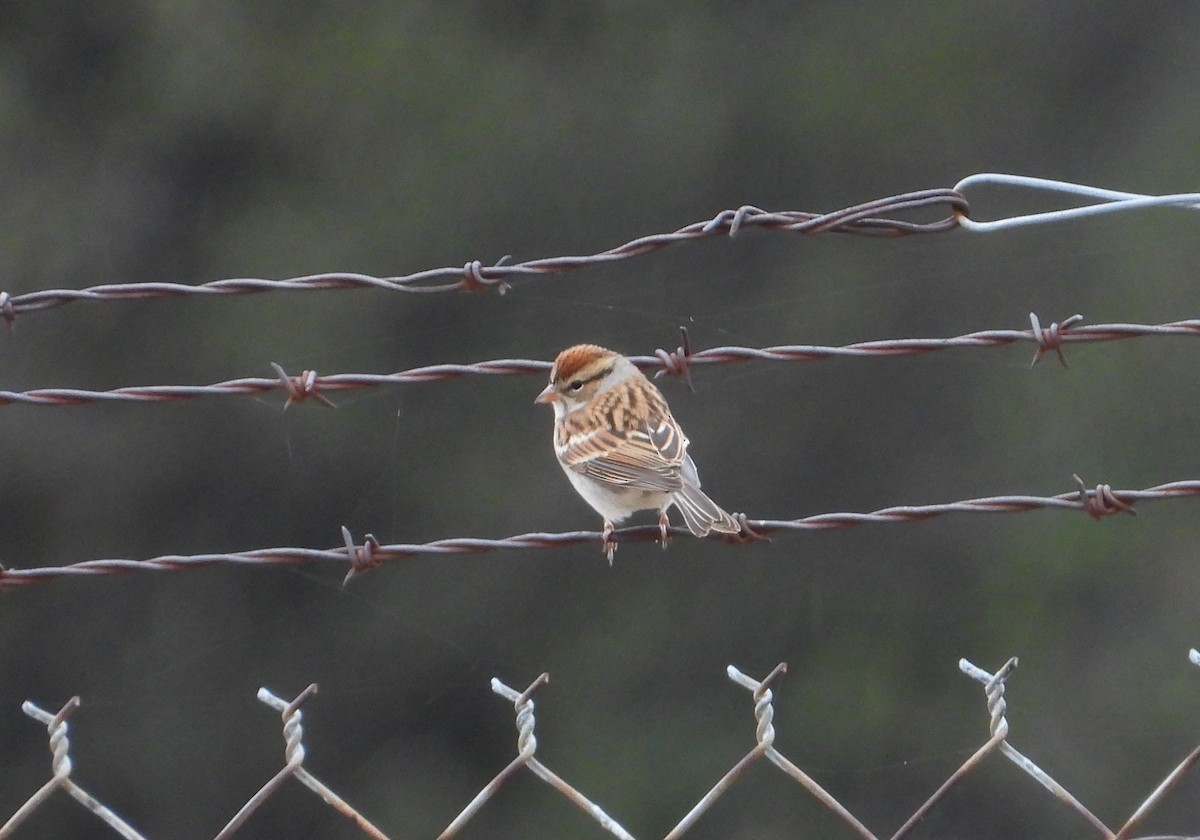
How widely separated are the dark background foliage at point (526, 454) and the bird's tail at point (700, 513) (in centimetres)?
709

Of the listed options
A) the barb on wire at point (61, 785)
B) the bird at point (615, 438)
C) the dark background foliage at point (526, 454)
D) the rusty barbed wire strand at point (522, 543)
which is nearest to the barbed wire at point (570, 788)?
the barb on wire at point (61, 785)

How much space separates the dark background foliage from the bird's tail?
7.09m

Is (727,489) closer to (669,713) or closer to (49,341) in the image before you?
(669,713)

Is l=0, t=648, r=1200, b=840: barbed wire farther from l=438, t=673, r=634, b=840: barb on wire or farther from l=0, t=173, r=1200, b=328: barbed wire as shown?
l=0, t=173, r=1200, b=328: barbed wire

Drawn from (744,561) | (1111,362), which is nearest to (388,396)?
(744,561)

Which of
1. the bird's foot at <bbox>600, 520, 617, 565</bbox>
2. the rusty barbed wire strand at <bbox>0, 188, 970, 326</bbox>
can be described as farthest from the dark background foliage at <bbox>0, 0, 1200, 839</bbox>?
the rusty barbed wire strand at <bbox>0, 188, 970, 326</bbox>

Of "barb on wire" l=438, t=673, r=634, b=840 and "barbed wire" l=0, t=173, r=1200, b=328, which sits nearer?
"barb on wire" l=438, t=673, r=634, b=840

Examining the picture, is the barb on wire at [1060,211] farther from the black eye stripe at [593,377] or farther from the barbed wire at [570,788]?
the black eye stripe at [593,377]

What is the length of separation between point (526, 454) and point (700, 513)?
845 cm

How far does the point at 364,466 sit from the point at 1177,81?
7869 mm

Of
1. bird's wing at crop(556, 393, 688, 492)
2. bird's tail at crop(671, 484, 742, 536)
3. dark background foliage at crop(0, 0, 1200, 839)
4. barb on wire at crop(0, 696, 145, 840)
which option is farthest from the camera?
dark background foliage at crop(0, 0, 1200, 839)

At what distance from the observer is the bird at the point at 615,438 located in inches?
152

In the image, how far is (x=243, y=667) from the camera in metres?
11.7

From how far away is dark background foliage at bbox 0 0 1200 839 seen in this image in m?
11.5
